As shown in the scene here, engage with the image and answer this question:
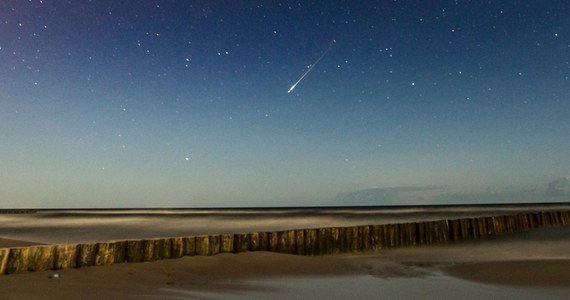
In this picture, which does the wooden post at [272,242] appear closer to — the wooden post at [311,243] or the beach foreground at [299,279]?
the beach foreground at [299,279]

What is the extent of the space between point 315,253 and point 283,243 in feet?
4.26

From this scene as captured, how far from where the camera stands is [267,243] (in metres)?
12.4

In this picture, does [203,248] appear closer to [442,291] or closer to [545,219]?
[442,291]

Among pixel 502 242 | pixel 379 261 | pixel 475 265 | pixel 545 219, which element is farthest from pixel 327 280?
pixel 545 219

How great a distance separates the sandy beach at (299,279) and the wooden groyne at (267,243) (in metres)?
0.25

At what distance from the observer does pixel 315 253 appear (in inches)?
535

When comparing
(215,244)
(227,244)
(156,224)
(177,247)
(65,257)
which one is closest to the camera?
(65,257)

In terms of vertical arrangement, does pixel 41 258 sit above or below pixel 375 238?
above

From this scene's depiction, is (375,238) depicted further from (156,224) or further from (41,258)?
(156,224)

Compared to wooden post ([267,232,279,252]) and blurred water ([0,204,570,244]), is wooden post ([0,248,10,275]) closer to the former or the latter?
wooden post ([267,232,279,252])

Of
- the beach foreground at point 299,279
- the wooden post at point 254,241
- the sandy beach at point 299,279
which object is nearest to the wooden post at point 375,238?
the beach foreground at point 299,279

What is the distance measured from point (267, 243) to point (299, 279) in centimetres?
285

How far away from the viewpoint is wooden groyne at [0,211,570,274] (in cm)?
828

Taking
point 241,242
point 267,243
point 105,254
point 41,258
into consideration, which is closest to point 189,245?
point 241,242
